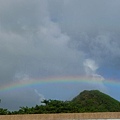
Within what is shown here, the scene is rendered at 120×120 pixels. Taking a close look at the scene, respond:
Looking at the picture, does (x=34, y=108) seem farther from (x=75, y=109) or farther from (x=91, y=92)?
(x=91, y=92)

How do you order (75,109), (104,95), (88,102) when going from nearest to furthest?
(75,109), (88,102), (104,95)

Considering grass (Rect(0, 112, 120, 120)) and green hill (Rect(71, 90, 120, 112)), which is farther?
green hill (Rect(71, 90, 120, 112))

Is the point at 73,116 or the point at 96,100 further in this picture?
the point at 96,100

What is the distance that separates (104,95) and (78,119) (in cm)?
2679

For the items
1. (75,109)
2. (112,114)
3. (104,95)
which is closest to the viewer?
(112,114)

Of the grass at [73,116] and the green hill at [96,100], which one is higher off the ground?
the green hill at [96,100]

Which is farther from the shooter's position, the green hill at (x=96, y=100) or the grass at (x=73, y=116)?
the green hill at (x=96, y=100)

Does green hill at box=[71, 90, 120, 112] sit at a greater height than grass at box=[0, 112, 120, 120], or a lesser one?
greater

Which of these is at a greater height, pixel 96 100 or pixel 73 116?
pixel 96 100

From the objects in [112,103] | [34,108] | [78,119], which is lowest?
[78,119]

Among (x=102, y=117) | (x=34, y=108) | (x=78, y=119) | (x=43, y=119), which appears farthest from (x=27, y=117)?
(x=34, y=108)

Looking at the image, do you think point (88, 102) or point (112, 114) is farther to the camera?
point (88, 102)

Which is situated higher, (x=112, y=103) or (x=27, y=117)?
(x=112, y=103)

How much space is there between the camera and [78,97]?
4400 centimetres
